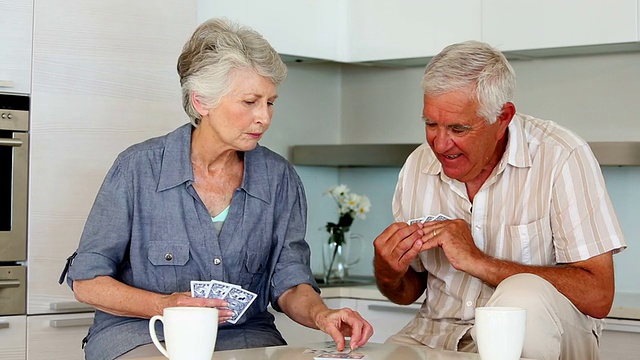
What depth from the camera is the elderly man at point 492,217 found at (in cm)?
243

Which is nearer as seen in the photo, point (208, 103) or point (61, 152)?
point (208, 103)

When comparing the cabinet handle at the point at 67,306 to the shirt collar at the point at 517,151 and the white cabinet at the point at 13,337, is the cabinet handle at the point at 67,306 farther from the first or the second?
the shirt collar at the point at 517,151

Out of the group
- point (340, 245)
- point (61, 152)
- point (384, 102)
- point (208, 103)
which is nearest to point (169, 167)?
point (208, 103)

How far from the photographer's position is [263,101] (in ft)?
8.18

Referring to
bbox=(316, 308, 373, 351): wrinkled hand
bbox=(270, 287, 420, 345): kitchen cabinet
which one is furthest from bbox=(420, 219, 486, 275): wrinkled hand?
bbox=(270, 287, 420, 345): kitchen cabinet

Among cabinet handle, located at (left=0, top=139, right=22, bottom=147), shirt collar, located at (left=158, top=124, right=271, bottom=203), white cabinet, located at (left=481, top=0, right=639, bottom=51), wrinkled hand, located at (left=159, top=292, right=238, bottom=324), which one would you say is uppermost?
white cabinet, located at (left=481, top=0, right=639, bottom=51)

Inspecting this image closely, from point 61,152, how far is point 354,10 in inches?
57.4

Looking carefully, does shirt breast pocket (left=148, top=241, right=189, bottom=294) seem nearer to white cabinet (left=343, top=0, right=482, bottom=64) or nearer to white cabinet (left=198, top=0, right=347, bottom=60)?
white cabinet (left=198, top=0, right=347, bottom=60)

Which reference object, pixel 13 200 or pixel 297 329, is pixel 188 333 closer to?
pixel 13 200

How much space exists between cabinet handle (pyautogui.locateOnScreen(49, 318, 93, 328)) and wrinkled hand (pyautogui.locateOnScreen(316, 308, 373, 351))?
1113 mm

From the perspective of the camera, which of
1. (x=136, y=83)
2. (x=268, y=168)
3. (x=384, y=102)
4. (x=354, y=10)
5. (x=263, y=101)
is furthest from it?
(x=384, y=102)

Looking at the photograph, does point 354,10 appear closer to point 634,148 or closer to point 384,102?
point 384,102

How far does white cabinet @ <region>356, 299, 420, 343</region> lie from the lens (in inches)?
140

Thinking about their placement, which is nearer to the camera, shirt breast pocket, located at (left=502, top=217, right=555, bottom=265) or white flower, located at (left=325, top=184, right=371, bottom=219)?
shirt breast pocket, located at (left=502, top=217, right=555, bottom=265)
